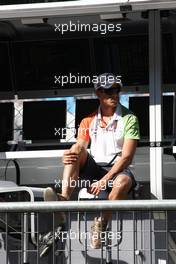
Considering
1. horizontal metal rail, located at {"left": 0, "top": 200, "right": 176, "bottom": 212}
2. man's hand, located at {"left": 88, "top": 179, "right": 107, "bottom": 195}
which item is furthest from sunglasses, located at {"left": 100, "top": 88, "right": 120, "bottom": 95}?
horizontal metal rail, located at {"left": 0, "top": 200, "right": 176, "bottom": 212}

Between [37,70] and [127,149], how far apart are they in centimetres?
195

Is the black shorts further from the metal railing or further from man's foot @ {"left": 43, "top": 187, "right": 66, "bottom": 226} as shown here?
man's foot @ {"left": 43, "top": 187, "right": 66, "bottom": 226}

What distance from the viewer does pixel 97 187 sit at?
6547mm

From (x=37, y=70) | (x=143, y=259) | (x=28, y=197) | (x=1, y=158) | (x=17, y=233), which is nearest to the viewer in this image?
(x=17, y=233)

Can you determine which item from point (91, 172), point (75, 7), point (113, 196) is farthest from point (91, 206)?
point (75, 7)

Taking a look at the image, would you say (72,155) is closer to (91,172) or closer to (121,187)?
(91,172)

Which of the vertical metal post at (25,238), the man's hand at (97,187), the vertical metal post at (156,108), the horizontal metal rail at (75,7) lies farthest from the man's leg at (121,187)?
the horizontal metal rail at (75,7)

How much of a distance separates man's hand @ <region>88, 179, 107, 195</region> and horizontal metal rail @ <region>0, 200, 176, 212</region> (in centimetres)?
138

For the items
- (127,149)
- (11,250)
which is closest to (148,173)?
(127,149)

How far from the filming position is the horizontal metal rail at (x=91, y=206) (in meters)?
5.05

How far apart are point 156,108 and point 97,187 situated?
0.95 m

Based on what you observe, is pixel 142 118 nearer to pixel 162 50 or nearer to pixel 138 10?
pixel 162 50

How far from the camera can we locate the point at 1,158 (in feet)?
23.8

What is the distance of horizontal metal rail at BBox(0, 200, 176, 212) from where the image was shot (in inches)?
199
